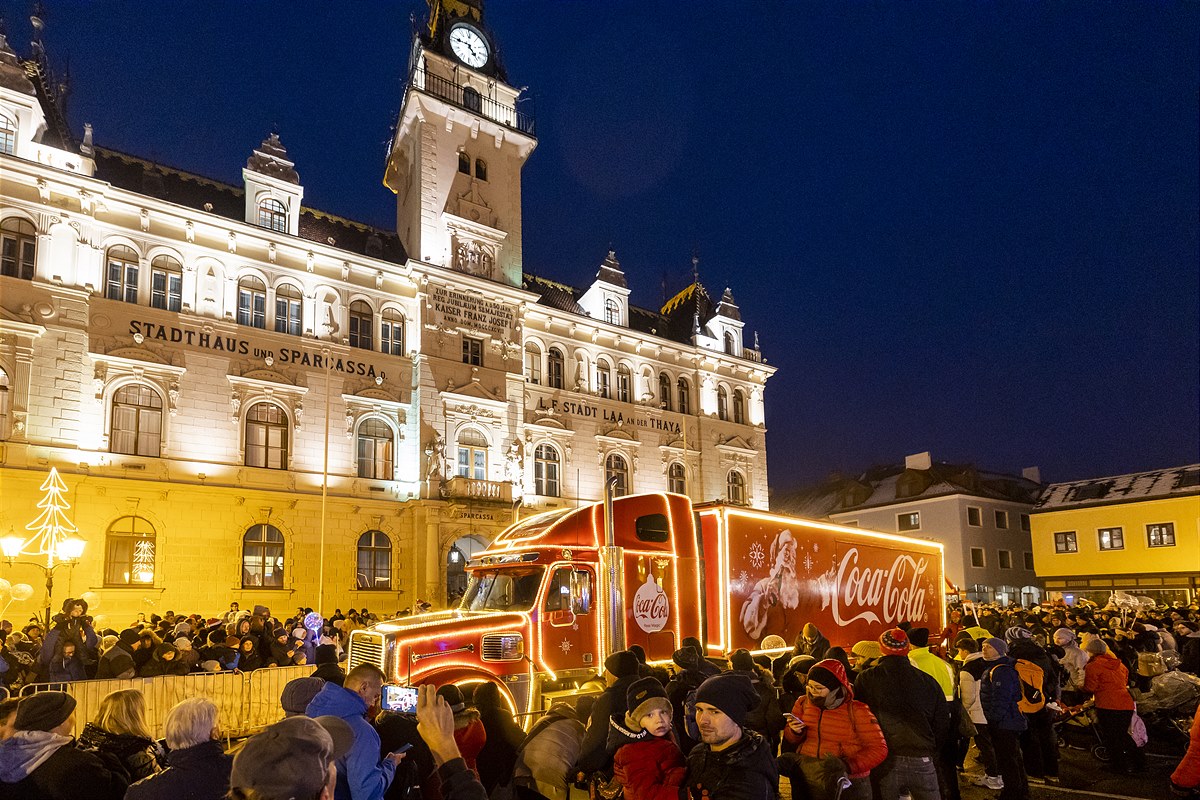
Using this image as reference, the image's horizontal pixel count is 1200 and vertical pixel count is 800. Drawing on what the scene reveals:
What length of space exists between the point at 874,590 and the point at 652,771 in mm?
14083

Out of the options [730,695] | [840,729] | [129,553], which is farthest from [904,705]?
[129,553]

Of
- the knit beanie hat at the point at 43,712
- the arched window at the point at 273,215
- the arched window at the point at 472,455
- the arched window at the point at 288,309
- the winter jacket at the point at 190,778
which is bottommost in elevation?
the winter jacket at the point at 190,778

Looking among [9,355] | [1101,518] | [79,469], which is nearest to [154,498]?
[79,469]

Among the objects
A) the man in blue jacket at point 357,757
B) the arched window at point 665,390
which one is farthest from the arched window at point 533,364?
the man in blue jacket at point 357,757

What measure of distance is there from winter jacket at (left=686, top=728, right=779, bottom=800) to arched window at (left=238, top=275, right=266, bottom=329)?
84.4ft

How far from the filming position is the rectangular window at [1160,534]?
4107cm

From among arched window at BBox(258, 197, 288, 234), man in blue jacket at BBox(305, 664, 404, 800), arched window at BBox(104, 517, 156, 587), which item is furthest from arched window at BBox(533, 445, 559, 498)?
man in blue jacket at BBox(305, 664, 404, 800)

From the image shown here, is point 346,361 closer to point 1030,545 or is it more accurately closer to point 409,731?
point 409,731

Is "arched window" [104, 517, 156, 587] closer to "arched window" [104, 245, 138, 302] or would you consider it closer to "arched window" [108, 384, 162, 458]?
"arched window" [108, 384, 162, 458]

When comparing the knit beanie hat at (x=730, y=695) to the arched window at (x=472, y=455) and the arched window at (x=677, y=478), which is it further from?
the arched window at (x=677, y=478)

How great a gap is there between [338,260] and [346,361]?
351 cm

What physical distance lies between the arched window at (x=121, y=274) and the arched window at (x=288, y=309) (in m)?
4.14

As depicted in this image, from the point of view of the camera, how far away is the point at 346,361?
28438mm

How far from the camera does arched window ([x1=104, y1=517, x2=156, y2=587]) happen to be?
907 inches
